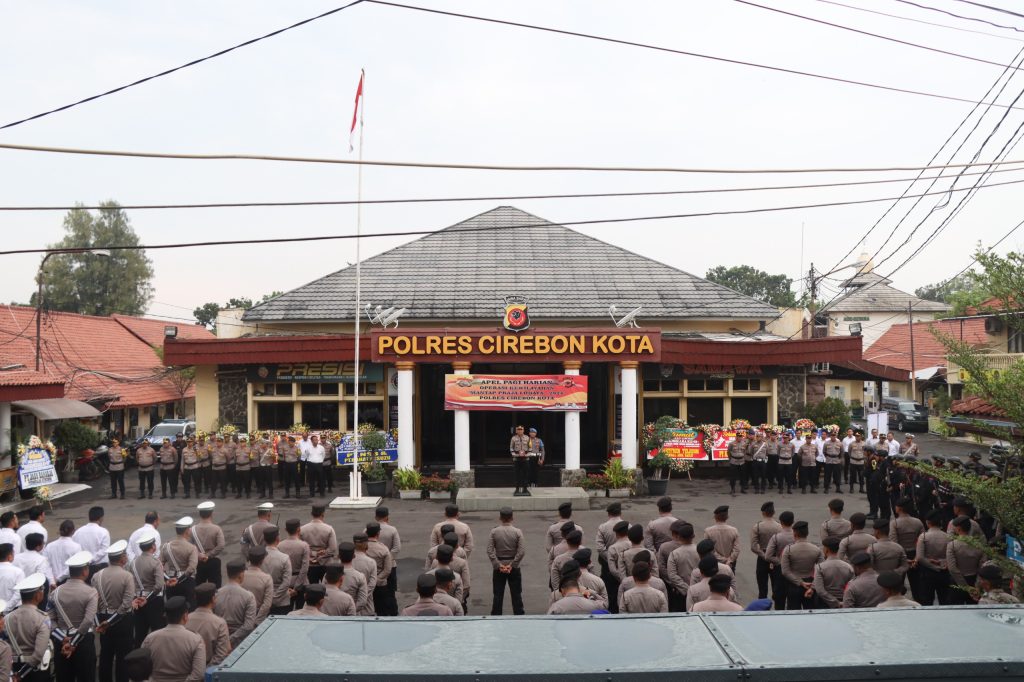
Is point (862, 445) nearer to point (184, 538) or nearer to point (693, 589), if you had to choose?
Result: point (693, 589)

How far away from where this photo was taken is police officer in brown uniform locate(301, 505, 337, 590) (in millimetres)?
10281

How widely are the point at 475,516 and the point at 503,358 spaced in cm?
463

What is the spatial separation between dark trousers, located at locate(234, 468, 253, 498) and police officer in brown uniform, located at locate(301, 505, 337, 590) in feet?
37.2

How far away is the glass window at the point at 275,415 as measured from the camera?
955 inches

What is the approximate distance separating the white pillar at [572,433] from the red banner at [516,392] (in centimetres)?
Answer: 24

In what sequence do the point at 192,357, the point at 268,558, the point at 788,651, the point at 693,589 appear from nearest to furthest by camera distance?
the point at 788,651, the point at 693,589, the point at 268,558, the point at 192,357

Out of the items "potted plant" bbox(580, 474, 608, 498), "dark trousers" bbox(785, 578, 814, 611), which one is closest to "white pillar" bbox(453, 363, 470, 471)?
"potted plant" bbox(580, 474, 608, 498)

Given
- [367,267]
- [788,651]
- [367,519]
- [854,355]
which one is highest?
[367,267]

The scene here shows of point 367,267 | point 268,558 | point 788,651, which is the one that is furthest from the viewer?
point 367,267

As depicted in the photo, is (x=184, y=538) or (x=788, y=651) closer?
(x=788, y=651)

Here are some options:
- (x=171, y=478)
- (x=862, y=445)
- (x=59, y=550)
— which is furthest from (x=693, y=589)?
(x=171, y=478)

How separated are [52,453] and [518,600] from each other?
17003mm

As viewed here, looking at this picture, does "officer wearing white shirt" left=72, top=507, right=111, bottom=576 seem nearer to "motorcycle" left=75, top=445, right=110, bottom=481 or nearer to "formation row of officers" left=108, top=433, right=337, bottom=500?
"formation row of officers" left=108, top=433, right=337, bottom=500

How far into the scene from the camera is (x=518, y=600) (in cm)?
1021
